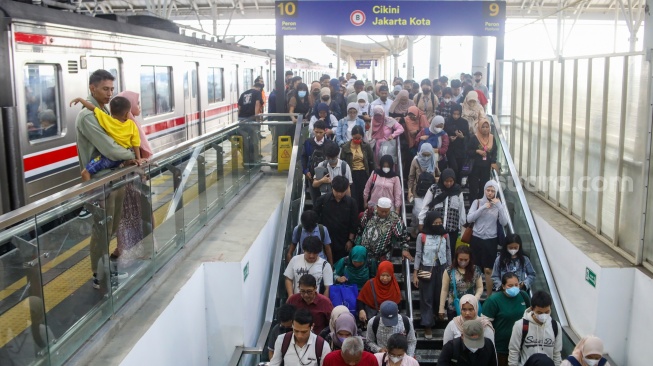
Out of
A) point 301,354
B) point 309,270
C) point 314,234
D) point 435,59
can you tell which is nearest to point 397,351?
point 301,354

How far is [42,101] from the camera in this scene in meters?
8.90

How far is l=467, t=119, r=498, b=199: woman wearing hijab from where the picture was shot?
1027 centimetres

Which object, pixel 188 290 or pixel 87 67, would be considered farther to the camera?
pixel 87 67

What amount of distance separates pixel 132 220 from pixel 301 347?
1.89 m

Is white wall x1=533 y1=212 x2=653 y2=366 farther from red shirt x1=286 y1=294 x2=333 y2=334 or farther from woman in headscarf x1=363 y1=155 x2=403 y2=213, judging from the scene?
red shirt x1=286 y1=294 x2=333 y2=334

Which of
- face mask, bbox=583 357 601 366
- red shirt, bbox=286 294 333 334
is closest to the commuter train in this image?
red shirt, bbox=286 294 333 334

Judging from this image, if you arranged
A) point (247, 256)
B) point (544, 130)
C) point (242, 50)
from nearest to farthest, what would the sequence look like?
point (247, 256) < point (544, 130) < point (242, 50)

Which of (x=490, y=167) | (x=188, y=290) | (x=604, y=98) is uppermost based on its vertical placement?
(x=604, y=98)

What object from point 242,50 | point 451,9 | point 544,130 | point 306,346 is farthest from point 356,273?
point 242,50

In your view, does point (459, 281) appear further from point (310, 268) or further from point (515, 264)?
point (310, 268)

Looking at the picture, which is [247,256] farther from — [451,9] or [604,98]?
[451,9]

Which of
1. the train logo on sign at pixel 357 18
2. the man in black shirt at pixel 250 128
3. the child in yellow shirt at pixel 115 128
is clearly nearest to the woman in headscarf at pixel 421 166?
the man in black shirt at pixel 250 128

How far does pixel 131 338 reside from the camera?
5.46 m

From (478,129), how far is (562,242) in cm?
255
